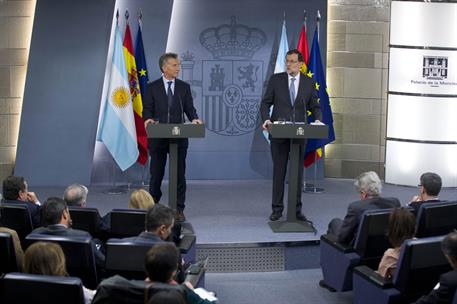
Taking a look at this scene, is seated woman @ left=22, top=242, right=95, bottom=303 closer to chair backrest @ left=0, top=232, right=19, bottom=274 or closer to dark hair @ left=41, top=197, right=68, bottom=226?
chair backrest @ left=0, top=232, right=19, bottom=274

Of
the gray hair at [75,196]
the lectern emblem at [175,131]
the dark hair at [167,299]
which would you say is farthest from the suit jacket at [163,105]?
the dark hair at [167,299]

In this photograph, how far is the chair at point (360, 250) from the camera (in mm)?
4781

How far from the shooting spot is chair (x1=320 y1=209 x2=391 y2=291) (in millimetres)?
4781

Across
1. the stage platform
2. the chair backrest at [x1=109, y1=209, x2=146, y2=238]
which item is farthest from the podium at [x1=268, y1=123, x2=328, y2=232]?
the chair backrest at [x1=109, y1=209, x2=146, y2=238]

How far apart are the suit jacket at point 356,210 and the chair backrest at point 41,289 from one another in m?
2.36

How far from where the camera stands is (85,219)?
15.8 ft

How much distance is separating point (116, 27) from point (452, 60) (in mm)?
4066

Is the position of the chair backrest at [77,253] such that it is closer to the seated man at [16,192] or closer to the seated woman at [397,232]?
the seated man at [16,192]

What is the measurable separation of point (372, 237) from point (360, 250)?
142 mm

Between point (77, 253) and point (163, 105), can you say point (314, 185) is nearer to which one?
point (163, 105)

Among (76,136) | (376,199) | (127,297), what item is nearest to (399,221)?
(376,199)


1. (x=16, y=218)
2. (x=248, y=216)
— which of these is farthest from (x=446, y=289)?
(x=248, y=216)

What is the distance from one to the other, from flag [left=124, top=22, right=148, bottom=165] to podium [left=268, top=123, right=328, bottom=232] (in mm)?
2296

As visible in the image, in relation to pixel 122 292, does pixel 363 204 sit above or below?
above
